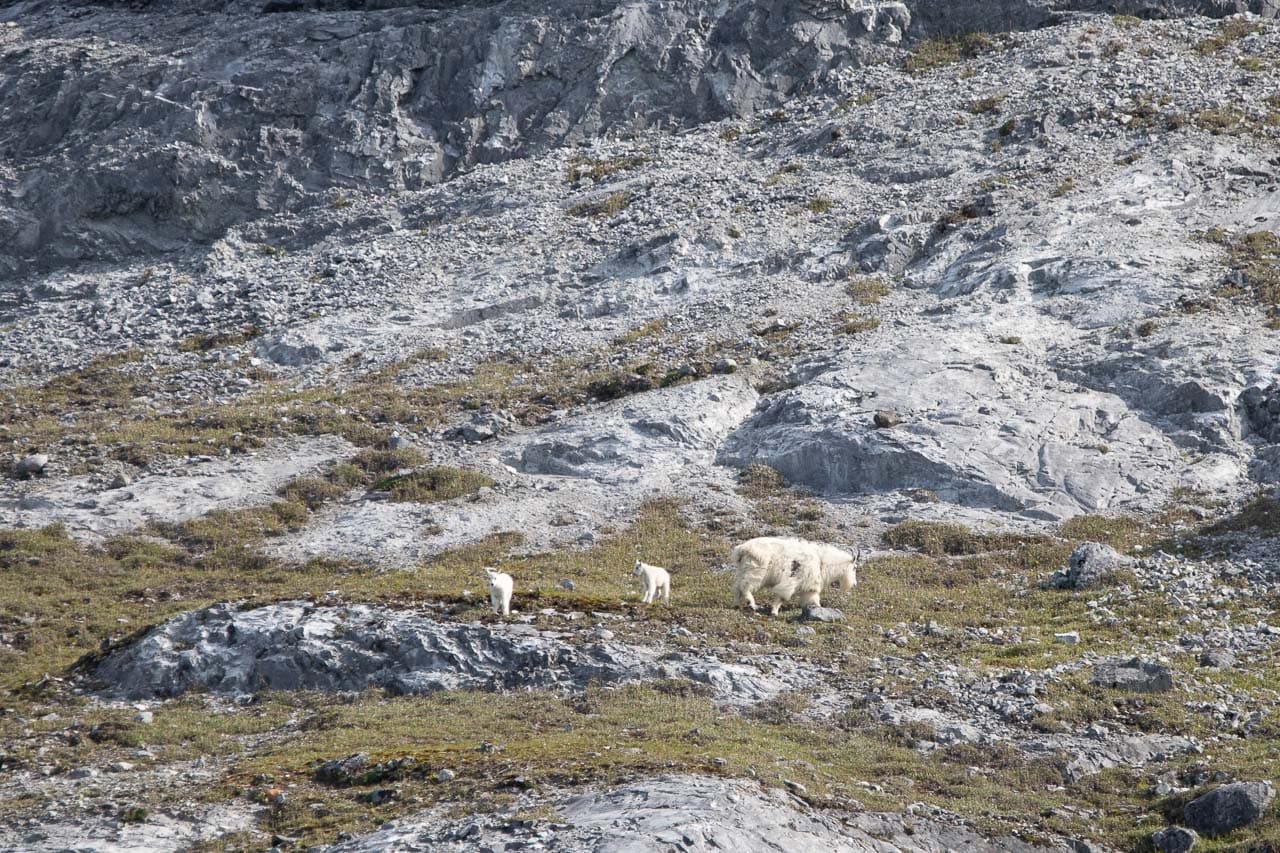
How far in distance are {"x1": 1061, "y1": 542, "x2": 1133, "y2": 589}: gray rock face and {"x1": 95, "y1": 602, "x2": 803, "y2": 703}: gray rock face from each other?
824 cm

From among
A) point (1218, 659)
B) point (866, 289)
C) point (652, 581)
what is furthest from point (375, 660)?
point (866, 289)

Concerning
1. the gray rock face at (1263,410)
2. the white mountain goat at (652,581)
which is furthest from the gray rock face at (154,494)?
the gray rock face at (1263,410)

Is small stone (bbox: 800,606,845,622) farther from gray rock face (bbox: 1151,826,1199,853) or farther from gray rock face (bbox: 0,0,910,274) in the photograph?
gray rock face (bbox: 0,0,910,274)

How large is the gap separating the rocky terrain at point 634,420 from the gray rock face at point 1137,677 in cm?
10

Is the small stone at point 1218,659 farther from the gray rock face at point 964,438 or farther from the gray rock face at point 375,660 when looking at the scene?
the gray rock face at point 964,438

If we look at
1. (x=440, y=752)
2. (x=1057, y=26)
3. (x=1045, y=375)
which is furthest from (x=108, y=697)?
(x=1057, y=26)

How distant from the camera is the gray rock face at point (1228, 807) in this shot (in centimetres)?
1225

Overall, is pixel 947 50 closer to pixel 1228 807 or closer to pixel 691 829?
pixel 1228 807

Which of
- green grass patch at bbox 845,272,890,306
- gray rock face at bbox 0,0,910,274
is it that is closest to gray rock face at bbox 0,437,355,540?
green grass patch at bbox 845,272,890,306

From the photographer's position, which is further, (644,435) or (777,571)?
(644,435)

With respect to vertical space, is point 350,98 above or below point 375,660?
above

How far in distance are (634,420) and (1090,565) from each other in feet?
43.2

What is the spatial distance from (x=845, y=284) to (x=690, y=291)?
17.1 feet

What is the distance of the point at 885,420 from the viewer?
3011 cm
